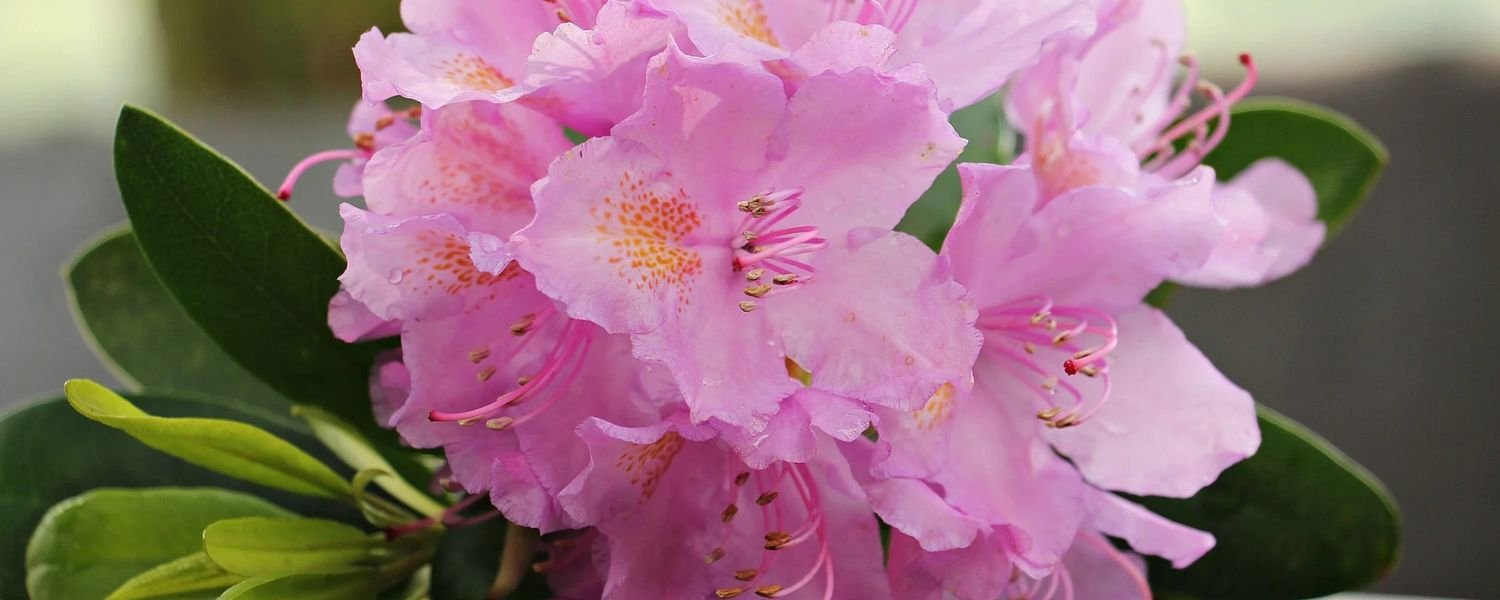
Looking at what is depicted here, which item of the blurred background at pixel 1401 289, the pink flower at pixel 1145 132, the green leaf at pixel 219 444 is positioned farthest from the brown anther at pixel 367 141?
the blurred background at pixel 1401 289

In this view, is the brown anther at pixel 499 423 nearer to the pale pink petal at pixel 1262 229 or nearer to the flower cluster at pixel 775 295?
the flower cluster at pixel 775 295

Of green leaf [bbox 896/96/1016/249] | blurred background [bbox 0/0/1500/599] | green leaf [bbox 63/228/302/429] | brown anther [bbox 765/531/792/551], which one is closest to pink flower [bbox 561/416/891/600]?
brown anther [bbox 765/531/792/551]

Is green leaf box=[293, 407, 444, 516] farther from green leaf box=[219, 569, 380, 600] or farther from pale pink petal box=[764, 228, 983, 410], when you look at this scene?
pale pink petal box=[764, 228, 983, 410]

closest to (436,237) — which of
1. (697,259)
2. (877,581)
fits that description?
(697,259)

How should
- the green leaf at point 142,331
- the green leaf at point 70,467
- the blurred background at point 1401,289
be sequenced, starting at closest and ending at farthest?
the green leaf at point 70,467 < the green leaf at point 142,331 < the blurred background at point 1401,289

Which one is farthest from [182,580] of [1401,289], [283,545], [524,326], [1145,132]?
[1401,289]

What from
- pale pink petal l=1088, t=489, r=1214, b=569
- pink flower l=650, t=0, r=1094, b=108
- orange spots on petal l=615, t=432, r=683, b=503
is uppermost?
pink flower l=650, t=0, r=1094, b=108

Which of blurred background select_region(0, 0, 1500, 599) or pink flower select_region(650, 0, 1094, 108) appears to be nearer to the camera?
pink flower select_region(650, 0, 1094, 108)
